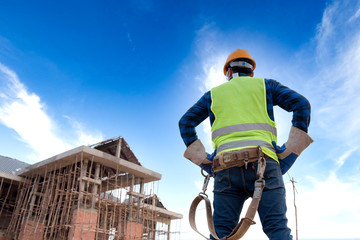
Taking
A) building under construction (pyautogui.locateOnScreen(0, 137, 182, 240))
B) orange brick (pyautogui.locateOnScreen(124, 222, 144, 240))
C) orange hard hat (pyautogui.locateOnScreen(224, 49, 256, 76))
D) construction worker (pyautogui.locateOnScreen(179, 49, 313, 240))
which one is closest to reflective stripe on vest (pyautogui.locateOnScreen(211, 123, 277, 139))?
construction worker (pyautogui.locateOnScreen(179, 49, 313, 240))

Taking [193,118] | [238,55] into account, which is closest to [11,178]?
[193,118]

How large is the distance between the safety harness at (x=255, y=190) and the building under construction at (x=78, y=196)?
12763 millimetres

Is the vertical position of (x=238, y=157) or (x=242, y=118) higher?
(x=242, y=118)

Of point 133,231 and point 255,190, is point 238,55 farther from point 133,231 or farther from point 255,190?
point 133,231

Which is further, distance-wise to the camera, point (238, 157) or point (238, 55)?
point (238, 55)

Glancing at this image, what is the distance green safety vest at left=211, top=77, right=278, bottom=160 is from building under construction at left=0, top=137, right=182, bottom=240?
1295 centimetres

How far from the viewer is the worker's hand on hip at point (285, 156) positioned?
1.93 meters

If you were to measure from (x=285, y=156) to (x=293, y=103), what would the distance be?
0.36 m

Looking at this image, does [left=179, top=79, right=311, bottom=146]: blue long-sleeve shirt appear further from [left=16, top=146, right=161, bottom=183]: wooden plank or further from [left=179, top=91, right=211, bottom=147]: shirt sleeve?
[left=16, top=146, right=161, bottom=183]: wooden plank

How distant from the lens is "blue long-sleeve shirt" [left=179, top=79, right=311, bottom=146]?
6.46 ft

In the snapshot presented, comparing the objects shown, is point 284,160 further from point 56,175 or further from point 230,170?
point 56,175

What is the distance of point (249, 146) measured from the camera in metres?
1.91

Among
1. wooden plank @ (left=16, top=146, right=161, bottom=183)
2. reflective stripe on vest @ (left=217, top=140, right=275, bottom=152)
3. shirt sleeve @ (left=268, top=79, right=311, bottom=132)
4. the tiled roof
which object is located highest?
the tiled roof

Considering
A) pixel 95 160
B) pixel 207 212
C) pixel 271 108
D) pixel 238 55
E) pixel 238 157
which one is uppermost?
pixel 95 160
